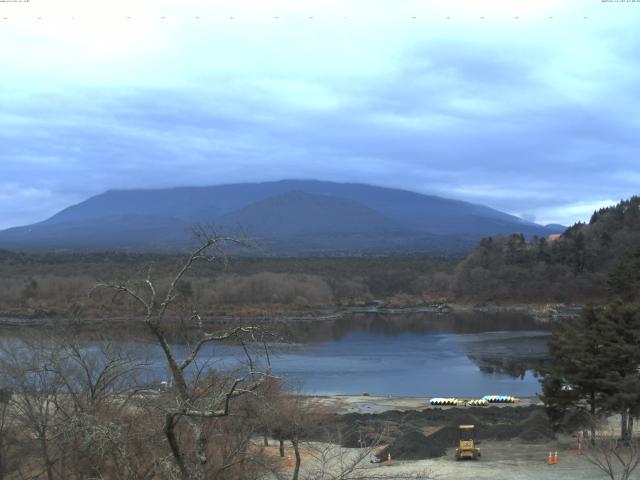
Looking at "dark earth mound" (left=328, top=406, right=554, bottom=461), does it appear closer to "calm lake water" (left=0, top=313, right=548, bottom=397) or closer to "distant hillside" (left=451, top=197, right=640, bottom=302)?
"calm lake water" (left=0, top=313, right=548, bottom=397)

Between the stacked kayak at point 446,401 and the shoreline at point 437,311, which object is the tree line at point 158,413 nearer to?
the stacked kayak at point 446,401

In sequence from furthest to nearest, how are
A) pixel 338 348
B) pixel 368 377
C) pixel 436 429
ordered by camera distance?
pixel 338 348
pixel 368 377
pixel 436 429

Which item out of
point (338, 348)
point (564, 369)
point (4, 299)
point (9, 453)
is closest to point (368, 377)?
point (338, 348)

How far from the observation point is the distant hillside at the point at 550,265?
93.4 metres

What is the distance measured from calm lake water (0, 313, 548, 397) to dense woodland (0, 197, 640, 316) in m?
15.5

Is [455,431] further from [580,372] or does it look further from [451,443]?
[580,372]

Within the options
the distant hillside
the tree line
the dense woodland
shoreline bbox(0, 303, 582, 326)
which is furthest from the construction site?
the distant hillside

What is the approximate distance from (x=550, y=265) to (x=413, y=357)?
53.8 m

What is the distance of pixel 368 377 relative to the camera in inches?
1743

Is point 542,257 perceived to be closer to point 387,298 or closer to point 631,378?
point 387,298

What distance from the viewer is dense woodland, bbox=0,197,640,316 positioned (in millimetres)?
86250

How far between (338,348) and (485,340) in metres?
12.7

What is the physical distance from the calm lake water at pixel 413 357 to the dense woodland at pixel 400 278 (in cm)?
1553

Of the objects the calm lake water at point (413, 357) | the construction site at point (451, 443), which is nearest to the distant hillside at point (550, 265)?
the calm lake water at point (413, 357)
